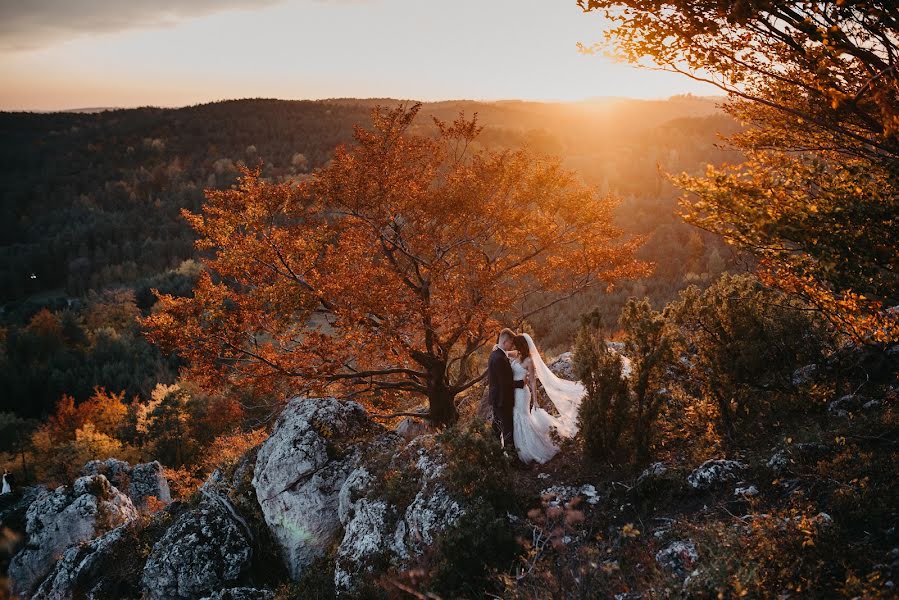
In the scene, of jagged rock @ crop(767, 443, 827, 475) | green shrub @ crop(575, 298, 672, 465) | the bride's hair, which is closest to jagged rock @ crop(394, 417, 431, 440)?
the bride's hair

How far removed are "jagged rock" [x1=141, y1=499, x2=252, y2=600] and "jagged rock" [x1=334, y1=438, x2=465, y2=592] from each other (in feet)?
8.95

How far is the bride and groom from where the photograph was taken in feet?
26.6

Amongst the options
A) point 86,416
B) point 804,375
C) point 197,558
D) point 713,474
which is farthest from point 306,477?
point 86,416

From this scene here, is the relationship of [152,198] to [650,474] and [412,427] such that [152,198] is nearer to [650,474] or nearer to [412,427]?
Result: [412,427]

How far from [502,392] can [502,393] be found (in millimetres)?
17

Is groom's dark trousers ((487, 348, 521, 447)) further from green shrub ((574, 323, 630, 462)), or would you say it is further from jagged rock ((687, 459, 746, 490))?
jagged rock ((687, 459, 746, 490))

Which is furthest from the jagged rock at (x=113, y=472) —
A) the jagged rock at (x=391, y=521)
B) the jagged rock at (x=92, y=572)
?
the jagged rock at (x=391, y=521)

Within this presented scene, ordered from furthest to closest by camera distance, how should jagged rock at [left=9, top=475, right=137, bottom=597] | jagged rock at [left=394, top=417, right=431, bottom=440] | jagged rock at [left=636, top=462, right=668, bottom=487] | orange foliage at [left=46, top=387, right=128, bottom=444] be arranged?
orange foliage at [left=46, top=387, right=128, bottom=444], jagged rock at [left=9, top=475, right=137, bottom=597], jagged rock at [left=394, top=417, right=431, bottom=440], jagged rock at [left=636, top=462, right=668, bottom=487]

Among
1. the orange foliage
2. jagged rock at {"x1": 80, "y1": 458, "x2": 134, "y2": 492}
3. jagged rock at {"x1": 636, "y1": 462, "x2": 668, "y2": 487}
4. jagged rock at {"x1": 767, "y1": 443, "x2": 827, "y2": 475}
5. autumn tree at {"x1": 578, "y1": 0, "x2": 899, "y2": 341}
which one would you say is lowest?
the orange foliage

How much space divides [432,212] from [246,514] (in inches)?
289

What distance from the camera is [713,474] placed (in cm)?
591

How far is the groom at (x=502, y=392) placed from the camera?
8.42 m

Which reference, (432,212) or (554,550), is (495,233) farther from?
(554,550)

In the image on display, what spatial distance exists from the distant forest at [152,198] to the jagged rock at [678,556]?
13039 mm
